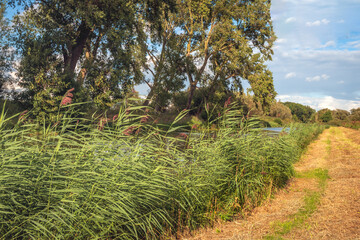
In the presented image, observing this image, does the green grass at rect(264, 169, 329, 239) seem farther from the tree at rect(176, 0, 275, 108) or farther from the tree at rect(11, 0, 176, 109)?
the tree at rect(176, 0, 275, 108)

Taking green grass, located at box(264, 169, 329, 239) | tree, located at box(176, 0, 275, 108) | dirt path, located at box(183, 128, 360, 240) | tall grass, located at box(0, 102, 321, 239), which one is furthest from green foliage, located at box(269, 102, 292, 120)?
tall grass, located at box(0, 102, 321, 239)

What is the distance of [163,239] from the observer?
12.7 ft

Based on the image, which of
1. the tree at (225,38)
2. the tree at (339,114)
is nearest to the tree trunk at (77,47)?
the tree at (225,38)

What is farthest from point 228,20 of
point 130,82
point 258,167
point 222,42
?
point 258,167

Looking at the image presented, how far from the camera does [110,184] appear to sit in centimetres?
329

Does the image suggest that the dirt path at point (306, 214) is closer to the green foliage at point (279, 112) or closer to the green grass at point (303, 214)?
the green grass at point (303, 214)

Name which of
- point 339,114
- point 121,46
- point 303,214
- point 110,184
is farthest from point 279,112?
point 110,184

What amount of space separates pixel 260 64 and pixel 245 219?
2999 cm

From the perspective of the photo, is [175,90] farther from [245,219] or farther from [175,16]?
[245,219]

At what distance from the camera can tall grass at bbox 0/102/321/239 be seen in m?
3.03

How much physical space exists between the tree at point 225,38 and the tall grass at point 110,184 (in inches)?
1057

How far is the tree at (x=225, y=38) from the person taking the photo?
31.0 meters

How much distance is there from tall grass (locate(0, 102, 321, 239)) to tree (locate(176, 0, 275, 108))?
2685 centimetres

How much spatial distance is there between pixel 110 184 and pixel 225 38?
3025cm
